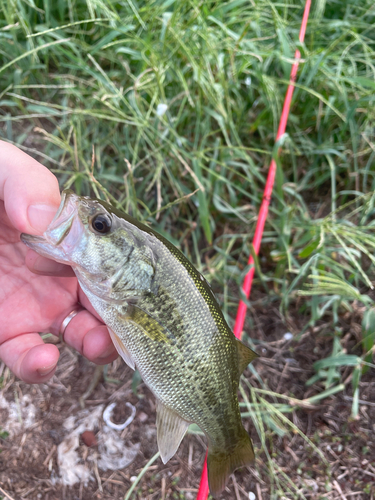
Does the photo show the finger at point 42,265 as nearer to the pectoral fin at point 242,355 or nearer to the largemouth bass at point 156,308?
the largemouth bass at point 156,308

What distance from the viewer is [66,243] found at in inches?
55.5

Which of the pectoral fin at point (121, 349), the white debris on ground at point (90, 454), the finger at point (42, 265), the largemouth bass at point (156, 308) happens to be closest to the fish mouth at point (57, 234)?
the largemouth bass at point (156, 308)

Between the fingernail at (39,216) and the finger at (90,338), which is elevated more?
the fingernail at (39,216)

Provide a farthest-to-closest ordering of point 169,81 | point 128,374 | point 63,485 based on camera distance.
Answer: point 169,81, point 128,374, point 63,485

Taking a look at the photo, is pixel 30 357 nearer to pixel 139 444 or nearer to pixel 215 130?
pixel 139 444

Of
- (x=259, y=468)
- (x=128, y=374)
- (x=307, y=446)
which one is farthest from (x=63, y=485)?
(x=307, y=446)

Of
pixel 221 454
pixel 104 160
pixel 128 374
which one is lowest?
pixel 128 374

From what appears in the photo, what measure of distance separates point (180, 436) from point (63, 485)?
3.22ft

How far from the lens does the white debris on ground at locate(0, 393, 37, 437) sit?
2.19 metres

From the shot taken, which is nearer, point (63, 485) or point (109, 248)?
point (109, 248)

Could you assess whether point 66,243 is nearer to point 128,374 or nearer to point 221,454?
point 221,454

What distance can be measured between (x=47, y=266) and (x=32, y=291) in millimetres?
299

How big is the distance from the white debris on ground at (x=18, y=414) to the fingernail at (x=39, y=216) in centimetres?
136

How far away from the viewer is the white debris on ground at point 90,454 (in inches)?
82.0
